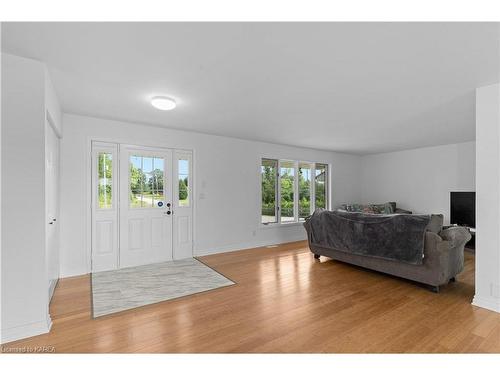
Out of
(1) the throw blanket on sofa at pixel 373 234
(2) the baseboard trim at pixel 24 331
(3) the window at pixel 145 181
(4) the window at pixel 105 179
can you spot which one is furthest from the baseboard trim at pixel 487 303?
(4) the window at pixel 105 179

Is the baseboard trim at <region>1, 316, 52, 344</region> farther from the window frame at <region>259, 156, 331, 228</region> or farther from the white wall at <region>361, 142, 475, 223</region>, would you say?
the white wall at <region>361, 142, 475, 223</region>

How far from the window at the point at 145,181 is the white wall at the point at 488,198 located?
4428 millimetres

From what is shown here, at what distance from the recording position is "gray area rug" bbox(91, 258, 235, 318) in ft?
9.11

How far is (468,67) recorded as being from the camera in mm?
2209

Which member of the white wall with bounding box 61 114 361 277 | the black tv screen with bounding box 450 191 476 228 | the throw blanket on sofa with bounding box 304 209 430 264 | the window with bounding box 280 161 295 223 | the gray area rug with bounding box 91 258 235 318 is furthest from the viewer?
the window with bounding box 280 161 295 223

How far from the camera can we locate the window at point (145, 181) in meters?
4.21

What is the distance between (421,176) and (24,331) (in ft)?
25.3

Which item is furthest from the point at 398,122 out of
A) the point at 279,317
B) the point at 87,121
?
the point at 87,121

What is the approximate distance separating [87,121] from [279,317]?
3.81 metres

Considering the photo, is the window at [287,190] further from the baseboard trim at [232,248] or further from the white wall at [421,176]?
the white wall at [421,176]

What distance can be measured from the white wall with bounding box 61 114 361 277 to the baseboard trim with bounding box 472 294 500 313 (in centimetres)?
367

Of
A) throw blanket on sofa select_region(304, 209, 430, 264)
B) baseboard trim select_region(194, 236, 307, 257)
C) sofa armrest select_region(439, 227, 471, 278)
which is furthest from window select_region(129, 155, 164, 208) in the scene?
sofa armrest select_region(439, 227, 471, 278)
